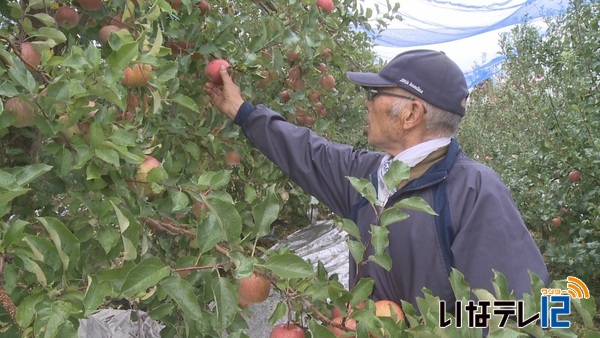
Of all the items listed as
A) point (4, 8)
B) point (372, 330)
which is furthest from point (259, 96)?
point (372, 330)

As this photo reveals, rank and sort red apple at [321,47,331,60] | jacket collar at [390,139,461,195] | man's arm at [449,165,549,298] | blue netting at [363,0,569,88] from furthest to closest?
blue netting at [363,0,569,88], red apple at [321,47,331,60], jacket collar at [390,139,461,195], man's arm at [449,165,549,298]

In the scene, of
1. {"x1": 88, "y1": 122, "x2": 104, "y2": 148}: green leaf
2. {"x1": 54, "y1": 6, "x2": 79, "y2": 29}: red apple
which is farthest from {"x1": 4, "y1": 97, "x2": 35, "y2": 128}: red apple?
{"x1": 54, "y1": 6, "x2": 79, "y2": 29}: red apple

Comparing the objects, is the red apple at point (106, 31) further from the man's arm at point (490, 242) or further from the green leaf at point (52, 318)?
the man's arm at point (490, 242)

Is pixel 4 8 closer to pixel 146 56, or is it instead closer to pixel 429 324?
pixel 146 56

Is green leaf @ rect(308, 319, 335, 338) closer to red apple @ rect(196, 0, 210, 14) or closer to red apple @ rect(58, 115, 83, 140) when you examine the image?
red apple @ rect(58, 115, 83, 140)

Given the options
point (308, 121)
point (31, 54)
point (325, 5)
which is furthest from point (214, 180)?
point (308, 121)

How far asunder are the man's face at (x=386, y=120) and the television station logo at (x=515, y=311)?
585mm

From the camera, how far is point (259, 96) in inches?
100.0

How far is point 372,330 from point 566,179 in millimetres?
2673

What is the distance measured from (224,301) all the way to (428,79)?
2.72 ft

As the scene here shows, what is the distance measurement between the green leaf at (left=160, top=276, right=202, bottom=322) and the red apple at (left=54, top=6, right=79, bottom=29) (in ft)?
2.38

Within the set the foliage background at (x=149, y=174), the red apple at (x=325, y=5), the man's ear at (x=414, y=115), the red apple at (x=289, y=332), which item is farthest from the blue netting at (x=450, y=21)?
the red apple at (x=289, y=332)

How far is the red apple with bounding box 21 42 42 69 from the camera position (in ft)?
3.16

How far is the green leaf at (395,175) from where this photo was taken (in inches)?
34.7
